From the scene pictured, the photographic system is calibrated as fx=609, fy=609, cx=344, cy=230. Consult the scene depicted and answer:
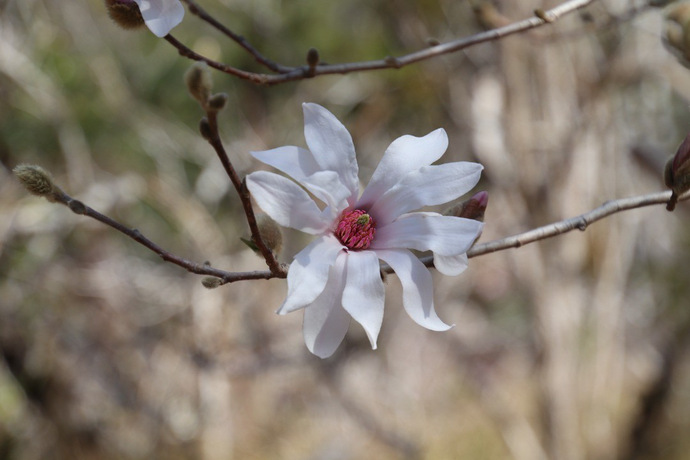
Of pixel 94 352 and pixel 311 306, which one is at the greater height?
pixel 311 306

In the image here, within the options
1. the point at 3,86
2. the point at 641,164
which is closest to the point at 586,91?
the point at 641,164

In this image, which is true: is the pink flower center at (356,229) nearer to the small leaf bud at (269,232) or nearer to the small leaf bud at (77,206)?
the small leaf bud at (269,232)

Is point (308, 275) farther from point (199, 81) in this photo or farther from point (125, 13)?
point (125, 13)

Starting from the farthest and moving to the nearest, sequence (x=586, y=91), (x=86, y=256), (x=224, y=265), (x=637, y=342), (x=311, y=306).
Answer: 1. (x=86, y=256)
2. (x=637, y=342)
3. (x=224, y=265)
4. (x=586, y=91)
5. (x=311, y=306)

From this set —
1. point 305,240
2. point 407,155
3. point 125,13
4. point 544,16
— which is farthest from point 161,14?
point 305,240

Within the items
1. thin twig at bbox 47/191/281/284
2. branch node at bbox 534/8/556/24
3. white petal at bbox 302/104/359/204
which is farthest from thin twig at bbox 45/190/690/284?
branch node at bbox 534/8/556/24

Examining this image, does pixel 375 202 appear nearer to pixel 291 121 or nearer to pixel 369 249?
pixel 369 249

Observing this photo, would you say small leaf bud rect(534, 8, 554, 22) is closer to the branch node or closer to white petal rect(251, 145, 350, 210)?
the branch node
